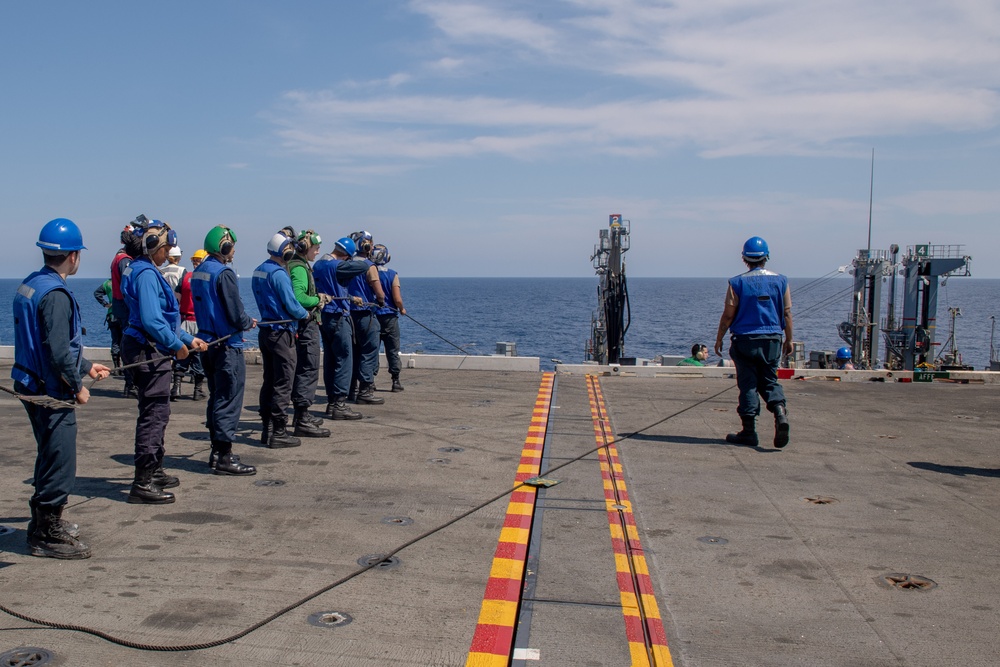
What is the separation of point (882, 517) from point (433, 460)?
12.3 feet

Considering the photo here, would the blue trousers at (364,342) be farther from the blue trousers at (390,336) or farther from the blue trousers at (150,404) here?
the blue trousers at (150,404)

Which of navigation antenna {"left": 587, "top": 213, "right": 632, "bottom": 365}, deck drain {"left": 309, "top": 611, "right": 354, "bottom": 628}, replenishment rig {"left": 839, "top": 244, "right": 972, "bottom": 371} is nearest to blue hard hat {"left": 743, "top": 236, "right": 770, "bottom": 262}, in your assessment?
deck drain {"left": 309, "top": 611, "right": 354, "bottom": 628}

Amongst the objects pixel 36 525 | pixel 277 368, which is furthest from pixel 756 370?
pixel 36 525

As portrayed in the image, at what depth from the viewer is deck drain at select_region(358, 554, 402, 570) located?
497 cm

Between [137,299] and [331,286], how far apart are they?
3.86 m

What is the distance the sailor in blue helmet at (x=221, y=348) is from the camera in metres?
7.07

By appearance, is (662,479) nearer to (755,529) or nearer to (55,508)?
(755,529)

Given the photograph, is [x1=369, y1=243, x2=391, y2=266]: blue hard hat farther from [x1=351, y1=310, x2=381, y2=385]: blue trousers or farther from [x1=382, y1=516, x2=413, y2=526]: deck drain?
[x1=382, y1=516, x2=413, y2=526]: deck drain

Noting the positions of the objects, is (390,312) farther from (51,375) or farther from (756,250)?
(51,375)

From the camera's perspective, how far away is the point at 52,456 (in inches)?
199

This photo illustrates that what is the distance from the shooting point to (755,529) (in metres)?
5.91

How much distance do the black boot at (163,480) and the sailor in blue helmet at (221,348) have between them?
1.72 feet

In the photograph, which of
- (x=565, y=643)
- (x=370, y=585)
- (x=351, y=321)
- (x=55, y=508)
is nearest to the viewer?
(x=565, y=643)

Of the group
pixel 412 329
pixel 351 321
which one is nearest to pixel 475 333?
pixel 412 329
